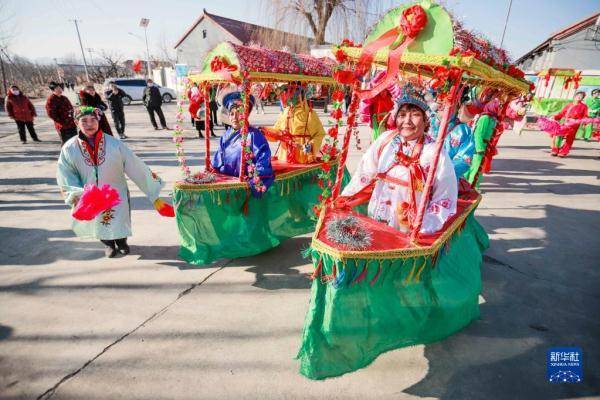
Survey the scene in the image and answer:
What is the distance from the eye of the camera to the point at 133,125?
44.4 feet

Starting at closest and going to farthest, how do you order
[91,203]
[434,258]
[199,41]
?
[434,258]
[91,203]
[199,41]

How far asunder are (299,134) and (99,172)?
8.04ft

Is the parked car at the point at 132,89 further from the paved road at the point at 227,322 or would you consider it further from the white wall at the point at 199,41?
the paved road at the point at 227,322

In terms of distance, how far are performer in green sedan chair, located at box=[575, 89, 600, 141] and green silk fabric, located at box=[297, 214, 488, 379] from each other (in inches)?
483

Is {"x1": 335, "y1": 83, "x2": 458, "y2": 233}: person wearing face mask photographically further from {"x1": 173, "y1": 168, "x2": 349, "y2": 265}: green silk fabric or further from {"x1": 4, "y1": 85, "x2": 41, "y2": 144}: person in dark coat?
{"x1": 4, "y1": 85, "x2": 41, "y2": 144}: person in dark coat

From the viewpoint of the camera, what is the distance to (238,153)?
11.9ft

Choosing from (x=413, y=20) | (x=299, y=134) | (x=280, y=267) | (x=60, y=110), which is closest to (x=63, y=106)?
(x=60, y=110)

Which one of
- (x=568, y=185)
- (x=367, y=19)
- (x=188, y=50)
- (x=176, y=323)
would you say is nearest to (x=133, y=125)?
(x=367, y=19)

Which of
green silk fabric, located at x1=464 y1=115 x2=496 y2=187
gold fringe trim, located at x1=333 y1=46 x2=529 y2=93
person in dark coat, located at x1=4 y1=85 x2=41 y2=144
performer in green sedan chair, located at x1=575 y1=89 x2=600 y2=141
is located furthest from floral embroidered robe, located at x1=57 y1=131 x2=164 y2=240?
performer in green sedan chair, located at x1=575 y1=89 x2=600 y2=141

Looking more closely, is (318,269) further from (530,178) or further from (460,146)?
(530,178)

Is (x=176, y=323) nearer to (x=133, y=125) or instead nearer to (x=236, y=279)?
(x=236, y=279)

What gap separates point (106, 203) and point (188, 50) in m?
34.0

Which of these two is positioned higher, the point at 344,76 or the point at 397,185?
the point at 344,76

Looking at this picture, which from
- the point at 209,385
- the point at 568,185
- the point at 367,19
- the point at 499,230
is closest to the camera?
the point at 209,385
